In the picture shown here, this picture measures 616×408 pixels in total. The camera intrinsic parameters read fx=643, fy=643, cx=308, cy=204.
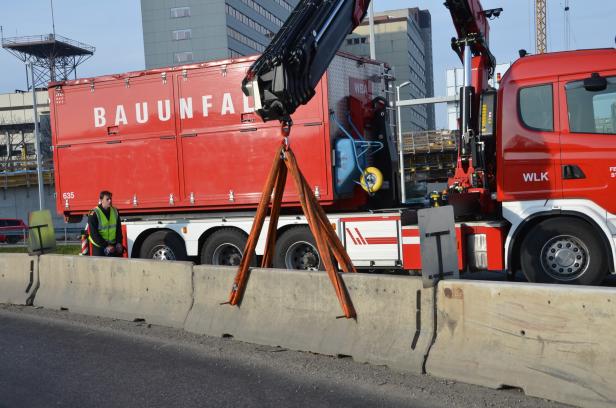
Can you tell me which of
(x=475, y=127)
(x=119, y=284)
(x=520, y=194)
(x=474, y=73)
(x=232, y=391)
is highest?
(x=474, y=73)

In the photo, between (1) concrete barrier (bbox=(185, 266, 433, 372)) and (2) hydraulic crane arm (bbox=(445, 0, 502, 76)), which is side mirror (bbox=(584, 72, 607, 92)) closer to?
(2) hydraulic crane arm (bbox=(445, 0, 502, 76))

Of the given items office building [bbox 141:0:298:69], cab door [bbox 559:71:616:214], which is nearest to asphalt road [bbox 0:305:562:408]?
cab door [bbox 559:71:616:214]

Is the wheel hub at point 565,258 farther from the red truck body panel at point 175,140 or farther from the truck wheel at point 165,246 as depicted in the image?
the truck wheel at point 165,246

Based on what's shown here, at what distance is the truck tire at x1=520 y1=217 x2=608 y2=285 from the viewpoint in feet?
24.6

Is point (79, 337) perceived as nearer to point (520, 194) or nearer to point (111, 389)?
point (111, 389)

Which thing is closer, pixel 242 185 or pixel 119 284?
pixel 119 284

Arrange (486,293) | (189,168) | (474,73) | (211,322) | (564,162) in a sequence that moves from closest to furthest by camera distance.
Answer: (486,293) → (211,322) → (564,162) → (474,73) → (189,168)

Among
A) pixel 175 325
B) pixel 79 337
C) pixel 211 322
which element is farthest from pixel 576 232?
pixel 79 337

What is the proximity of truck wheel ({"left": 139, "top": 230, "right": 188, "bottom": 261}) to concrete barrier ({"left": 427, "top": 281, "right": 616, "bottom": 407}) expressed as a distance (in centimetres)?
629

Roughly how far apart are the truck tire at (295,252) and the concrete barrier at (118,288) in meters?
2.33

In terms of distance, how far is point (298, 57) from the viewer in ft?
23.7

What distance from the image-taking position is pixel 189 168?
420 inches

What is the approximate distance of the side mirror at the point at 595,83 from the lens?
7508 millimetres

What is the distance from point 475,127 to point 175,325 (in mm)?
4837
